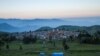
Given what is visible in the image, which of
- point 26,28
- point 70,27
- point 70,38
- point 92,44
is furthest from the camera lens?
point 70,27

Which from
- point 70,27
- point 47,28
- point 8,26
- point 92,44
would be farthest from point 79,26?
point 8,26

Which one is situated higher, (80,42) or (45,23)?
(45,23)

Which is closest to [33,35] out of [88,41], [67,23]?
[67,23]

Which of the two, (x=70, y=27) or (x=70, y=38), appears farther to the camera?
(x=70, y=27)

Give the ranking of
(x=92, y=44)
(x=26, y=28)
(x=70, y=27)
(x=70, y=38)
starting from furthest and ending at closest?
(x=70, y=27), (x=26, y=28), (x=70, y=38), (x=92, y=44)

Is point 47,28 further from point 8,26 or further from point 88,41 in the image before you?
point 88,41

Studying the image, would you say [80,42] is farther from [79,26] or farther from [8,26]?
[8,26]

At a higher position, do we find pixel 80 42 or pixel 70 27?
pixel 70 27

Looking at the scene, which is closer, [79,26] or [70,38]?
[70,38]

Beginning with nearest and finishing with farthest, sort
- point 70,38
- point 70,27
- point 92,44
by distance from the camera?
1. point 92,44
2. point 70,38
3. point 70,27
